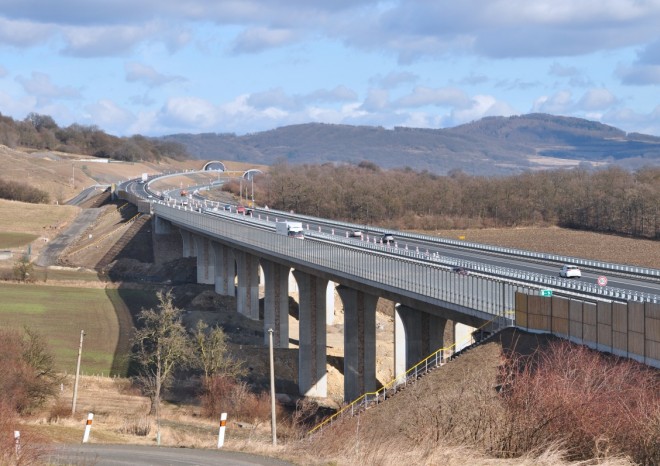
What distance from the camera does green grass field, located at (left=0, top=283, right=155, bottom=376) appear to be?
6294cm

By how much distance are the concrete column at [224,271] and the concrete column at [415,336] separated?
4367 cm

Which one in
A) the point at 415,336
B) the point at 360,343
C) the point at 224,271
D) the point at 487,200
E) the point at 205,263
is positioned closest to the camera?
the point at 415,336

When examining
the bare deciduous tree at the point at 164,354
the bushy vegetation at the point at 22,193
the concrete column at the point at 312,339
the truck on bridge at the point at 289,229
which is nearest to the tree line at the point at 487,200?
the bushy vegetation at the point at 22,193

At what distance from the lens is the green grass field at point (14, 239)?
12106cm

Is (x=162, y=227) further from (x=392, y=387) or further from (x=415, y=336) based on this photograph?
(x=392, y=387)

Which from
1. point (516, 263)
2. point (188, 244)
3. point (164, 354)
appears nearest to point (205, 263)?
point (188, 244)

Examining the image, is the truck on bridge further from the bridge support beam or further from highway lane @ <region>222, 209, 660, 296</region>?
the bridge support beam

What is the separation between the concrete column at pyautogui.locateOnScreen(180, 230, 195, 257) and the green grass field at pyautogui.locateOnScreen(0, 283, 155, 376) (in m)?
15.3

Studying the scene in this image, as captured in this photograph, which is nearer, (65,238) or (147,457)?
(147,457)

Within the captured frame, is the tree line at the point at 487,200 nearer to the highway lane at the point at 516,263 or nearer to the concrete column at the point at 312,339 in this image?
the highway lane at the point at 516,263

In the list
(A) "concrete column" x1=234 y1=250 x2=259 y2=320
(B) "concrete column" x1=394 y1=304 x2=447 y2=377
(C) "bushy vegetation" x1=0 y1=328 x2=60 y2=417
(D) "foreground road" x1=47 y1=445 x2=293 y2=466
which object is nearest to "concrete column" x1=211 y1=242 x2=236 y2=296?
(A) "concrete column" x1=234 y1=250 x2=259 y2=320

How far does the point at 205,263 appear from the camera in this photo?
99.6 meters

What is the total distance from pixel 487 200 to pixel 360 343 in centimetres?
8536

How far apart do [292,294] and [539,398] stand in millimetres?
62274
